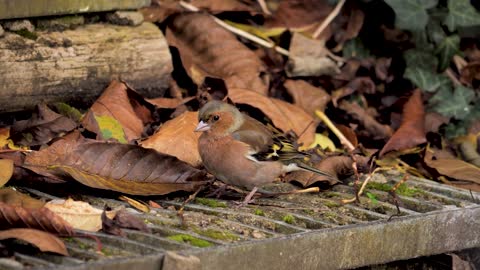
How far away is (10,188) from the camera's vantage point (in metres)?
4.16

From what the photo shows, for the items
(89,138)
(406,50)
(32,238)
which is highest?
(32,238)

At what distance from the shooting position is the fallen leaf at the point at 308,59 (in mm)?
6379

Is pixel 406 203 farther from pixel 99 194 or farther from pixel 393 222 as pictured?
pixel 99 194

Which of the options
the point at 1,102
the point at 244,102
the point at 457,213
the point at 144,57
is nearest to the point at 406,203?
the point at 457,213

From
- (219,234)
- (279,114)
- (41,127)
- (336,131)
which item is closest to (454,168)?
(336,131)

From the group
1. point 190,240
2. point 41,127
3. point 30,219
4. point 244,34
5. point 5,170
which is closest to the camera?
point 30,219

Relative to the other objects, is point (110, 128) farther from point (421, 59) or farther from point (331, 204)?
point (421, 59)

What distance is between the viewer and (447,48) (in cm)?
678

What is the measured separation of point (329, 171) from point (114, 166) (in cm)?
124

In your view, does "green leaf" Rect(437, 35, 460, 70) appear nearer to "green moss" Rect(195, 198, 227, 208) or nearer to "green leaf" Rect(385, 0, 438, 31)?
"green leaf" Rect(385, 0, 438, 31)

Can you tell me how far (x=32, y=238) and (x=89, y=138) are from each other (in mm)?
1493

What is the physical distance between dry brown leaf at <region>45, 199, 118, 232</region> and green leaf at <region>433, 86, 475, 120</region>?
335cm

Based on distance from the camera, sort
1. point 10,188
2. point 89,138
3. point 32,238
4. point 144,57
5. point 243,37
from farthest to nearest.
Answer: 1. point 243,37
2. point 144,57
3. point 89,138
4. point 10,188
5. point 32,238

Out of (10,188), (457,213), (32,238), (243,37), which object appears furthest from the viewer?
(243,37)
